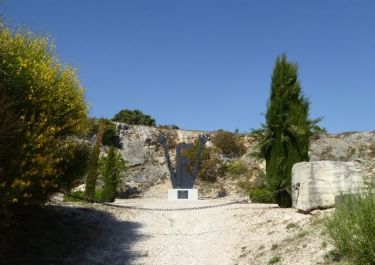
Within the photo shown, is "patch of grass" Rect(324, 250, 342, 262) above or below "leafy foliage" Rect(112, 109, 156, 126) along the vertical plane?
below

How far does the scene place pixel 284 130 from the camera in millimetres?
16047

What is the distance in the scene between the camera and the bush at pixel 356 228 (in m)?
6.46

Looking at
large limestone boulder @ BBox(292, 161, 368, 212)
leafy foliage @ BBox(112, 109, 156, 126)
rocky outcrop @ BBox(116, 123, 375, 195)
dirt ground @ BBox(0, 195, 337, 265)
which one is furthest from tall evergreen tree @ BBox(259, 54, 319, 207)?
leafy foliage @ BBox(112, 109, 156, 126)

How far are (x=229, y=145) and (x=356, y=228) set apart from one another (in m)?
28.4

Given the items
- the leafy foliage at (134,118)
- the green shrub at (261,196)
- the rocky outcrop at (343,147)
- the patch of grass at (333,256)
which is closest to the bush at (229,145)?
the rocky outcrop at (343,147)

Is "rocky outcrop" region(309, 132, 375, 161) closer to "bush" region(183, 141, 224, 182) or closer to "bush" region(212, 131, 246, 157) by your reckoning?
→ "bush" region(212, 131, 246, 157)

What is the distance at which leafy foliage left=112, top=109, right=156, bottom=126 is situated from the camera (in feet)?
170

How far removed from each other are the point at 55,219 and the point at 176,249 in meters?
4.17

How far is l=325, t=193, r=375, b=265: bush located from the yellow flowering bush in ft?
18.1

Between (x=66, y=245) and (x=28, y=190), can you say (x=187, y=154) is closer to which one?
(x=66, y=245)

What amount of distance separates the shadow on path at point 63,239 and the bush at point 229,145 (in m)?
20.9

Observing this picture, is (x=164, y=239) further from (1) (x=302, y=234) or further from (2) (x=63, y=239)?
(1) (x=302, y=234)

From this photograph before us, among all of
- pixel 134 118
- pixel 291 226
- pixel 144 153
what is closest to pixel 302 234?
pixel 291 226

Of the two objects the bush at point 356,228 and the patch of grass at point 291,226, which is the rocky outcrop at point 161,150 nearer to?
the patch of grass at point 291,226
